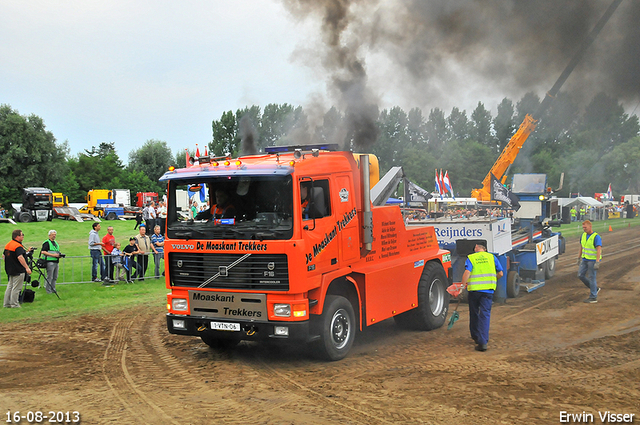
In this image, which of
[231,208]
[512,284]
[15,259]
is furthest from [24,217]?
[231,208]

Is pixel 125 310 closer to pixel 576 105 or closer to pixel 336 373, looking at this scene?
pixel 336 373

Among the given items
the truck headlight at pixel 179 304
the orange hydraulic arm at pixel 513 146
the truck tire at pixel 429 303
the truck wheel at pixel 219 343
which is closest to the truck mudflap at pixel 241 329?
the truck headlight at pixel 179 304

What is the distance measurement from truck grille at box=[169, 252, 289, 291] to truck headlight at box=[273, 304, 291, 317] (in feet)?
0.79

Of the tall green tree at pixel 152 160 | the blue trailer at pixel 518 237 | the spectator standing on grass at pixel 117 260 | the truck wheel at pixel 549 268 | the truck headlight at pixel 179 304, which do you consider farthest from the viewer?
the tall green tree at pixel 152 160

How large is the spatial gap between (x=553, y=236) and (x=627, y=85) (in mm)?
5094

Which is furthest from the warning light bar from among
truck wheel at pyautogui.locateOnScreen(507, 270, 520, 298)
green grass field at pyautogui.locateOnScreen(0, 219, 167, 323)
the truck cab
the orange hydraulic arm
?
the truck cab

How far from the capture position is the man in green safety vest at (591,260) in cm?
1253

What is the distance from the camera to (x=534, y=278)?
14.7m

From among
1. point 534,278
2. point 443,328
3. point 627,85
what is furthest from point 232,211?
point 627,85

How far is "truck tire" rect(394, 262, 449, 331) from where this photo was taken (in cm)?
998

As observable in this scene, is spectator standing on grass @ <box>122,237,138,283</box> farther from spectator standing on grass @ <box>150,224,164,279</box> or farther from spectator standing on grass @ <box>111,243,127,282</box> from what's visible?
spectator standing on grass @ <box>150,224,164,279</box>

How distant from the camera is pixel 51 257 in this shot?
13867mm

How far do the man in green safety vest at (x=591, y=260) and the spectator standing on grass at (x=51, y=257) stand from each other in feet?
42.3

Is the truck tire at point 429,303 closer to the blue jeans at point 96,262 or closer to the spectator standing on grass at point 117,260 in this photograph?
the spectator standing on grass at point 117,260
